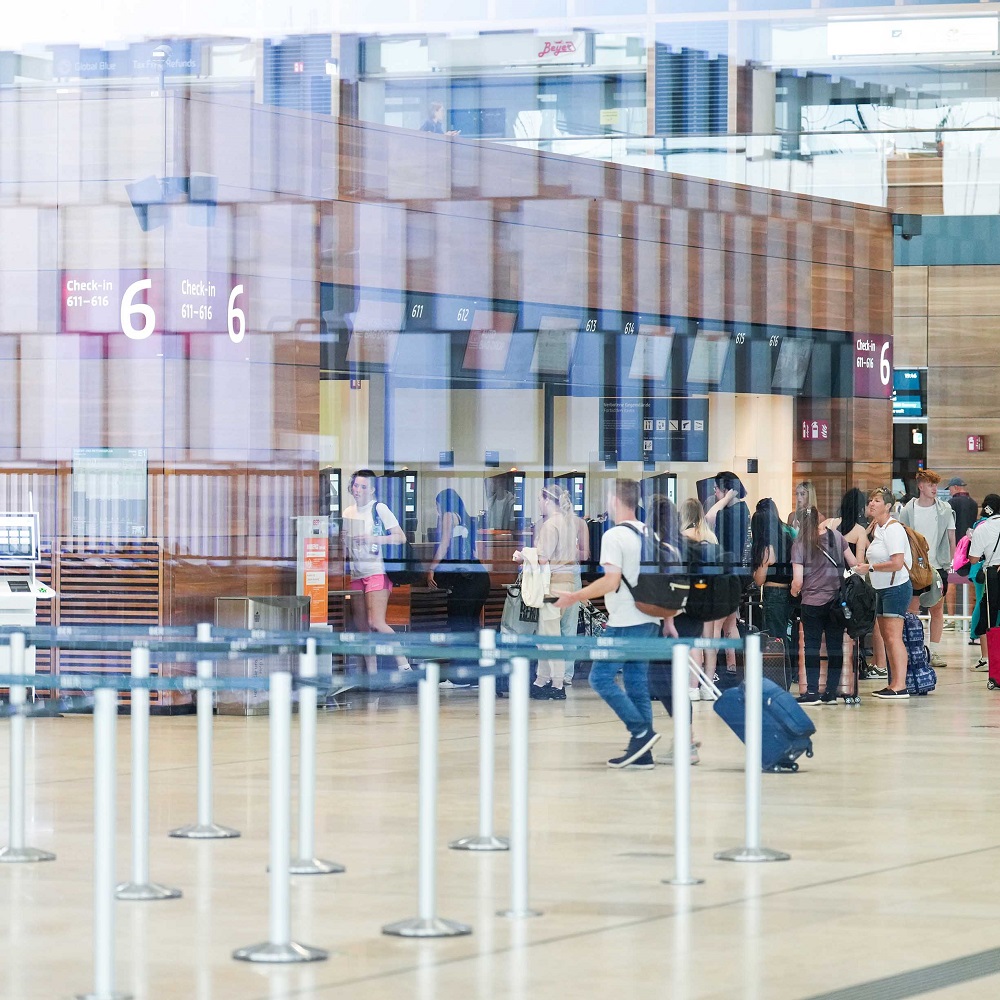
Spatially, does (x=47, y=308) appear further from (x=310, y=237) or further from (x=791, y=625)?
(x=791, y=625)

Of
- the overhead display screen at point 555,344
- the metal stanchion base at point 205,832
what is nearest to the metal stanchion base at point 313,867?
the metal stanchion base at point 205,832

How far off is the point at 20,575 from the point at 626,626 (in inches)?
215

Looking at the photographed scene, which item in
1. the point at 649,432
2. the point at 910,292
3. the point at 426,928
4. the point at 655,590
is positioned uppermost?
the point at 910,292

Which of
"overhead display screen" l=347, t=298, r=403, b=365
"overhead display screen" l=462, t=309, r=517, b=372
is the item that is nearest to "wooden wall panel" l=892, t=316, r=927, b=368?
"overhead display screen" l=462, t=309, r=517, b=372

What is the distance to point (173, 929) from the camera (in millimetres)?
7328

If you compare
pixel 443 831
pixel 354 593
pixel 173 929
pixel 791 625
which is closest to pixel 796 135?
pixel 791 625

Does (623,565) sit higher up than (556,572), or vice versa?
(623,565)

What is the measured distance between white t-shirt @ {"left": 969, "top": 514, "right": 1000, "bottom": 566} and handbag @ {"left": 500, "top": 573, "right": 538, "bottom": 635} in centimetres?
402

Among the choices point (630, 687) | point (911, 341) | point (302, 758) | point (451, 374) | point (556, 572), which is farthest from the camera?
point (911, 341)

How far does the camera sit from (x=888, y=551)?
17078mm

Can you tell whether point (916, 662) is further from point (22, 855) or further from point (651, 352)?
point (22, 855)

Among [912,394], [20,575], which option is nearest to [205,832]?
[20,575]

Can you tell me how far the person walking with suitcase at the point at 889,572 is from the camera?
56.0 feet

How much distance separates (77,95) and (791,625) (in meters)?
7.36
